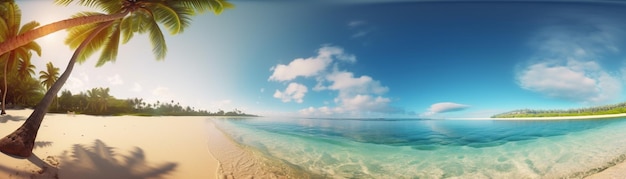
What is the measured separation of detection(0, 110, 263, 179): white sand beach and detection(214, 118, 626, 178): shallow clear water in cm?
137

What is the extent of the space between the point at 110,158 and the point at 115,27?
2701mm

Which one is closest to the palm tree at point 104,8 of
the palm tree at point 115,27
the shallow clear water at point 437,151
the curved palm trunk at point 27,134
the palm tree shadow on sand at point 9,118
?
the palm tree at point 115,27

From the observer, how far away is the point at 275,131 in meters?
8.69

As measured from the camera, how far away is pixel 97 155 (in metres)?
2.62

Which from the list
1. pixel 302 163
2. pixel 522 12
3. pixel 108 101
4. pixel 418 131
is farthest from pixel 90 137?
pixel 418 131

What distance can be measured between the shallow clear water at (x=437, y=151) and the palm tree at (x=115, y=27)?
209cm

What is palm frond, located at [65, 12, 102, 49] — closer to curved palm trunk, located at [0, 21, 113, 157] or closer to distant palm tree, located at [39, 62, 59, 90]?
distant palm tree, located at [39, 62, 59, 90]

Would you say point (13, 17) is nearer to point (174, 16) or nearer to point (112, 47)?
point (112, 47)

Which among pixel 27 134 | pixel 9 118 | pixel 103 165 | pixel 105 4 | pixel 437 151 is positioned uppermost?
pixel 105 4

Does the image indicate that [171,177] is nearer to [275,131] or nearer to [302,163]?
[302,163]

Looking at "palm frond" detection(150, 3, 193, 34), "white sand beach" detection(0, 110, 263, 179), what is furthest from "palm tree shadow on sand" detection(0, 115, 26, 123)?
"palm frond" detection(150, 3, 193, 34)

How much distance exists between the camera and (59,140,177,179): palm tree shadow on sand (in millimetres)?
2301

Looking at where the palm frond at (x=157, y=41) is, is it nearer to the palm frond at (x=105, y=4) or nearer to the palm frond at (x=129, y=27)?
the palm frond at (x=129, y=27)

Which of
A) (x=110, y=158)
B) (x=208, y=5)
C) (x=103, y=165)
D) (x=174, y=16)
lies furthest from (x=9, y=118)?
(x=208, y=5)
